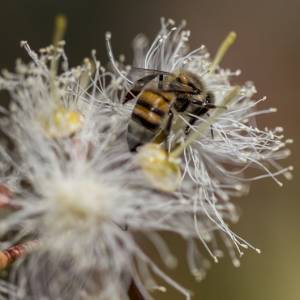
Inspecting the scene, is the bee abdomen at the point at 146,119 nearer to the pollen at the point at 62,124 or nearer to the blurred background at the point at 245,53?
the pollen at the point at 62,124

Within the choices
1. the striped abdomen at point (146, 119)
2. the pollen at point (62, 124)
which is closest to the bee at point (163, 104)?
the striped abdomen at point (146, 119)

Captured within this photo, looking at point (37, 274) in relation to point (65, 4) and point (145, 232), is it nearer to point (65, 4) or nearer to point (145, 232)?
point (145, 232)

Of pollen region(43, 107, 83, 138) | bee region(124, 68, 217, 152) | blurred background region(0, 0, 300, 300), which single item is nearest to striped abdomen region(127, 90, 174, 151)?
bee region(124, 68, 217, 152)

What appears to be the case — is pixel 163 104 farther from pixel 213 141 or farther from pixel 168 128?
pixel 213 141

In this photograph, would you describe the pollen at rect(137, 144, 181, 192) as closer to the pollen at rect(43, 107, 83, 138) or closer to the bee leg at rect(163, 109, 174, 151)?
the bee leg at rect(163, 109, 174, 151)

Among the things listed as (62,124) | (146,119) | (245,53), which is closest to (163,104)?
(146,119)

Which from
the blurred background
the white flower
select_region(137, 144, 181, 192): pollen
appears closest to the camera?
select_region(137, 144, 181, 192): pollen
